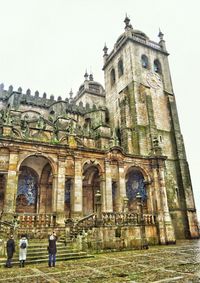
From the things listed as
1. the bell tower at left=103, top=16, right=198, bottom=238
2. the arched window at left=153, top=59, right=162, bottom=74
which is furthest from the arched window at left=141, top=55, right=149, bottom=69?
the arched window at left=153, top=59, right=162, bottom=74

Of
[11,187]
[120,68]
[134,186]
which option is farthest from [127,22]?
[11,187]

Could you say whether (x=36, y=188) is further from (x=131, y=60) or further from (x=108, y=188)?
(x=131, y=60)

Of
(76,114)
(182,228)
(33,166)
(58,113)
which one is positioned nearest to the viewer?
(33,166)

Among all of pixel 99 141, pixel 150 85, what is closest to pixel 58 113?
pixel 99 141

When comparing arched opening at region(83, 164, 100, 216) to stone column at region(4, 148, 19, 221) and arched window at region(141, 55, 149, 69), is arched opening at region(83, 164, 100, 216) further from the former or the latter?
arched window at region(141, 55, 149, 69)

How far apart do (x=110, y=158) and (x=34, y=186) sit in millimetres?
7639

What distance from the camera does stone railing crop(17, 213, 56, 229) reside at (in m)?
15.9

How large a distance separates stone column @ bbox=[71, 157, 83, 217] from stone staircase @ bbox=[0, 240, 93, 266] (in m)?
3.84

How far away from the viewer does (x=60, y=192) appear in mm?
18406

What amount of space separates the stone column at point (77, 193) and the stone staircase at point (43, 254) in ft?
12.6

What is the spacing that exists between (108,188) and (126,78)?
19078mm

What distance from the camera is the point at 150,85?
3397 cm

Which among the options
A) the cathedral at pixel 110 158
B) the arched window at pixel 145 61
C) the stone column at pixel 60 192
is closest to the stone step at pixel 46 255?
the cathedral at pixel 110 158

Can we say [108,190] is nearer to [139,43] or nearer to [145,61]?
[145,61]
